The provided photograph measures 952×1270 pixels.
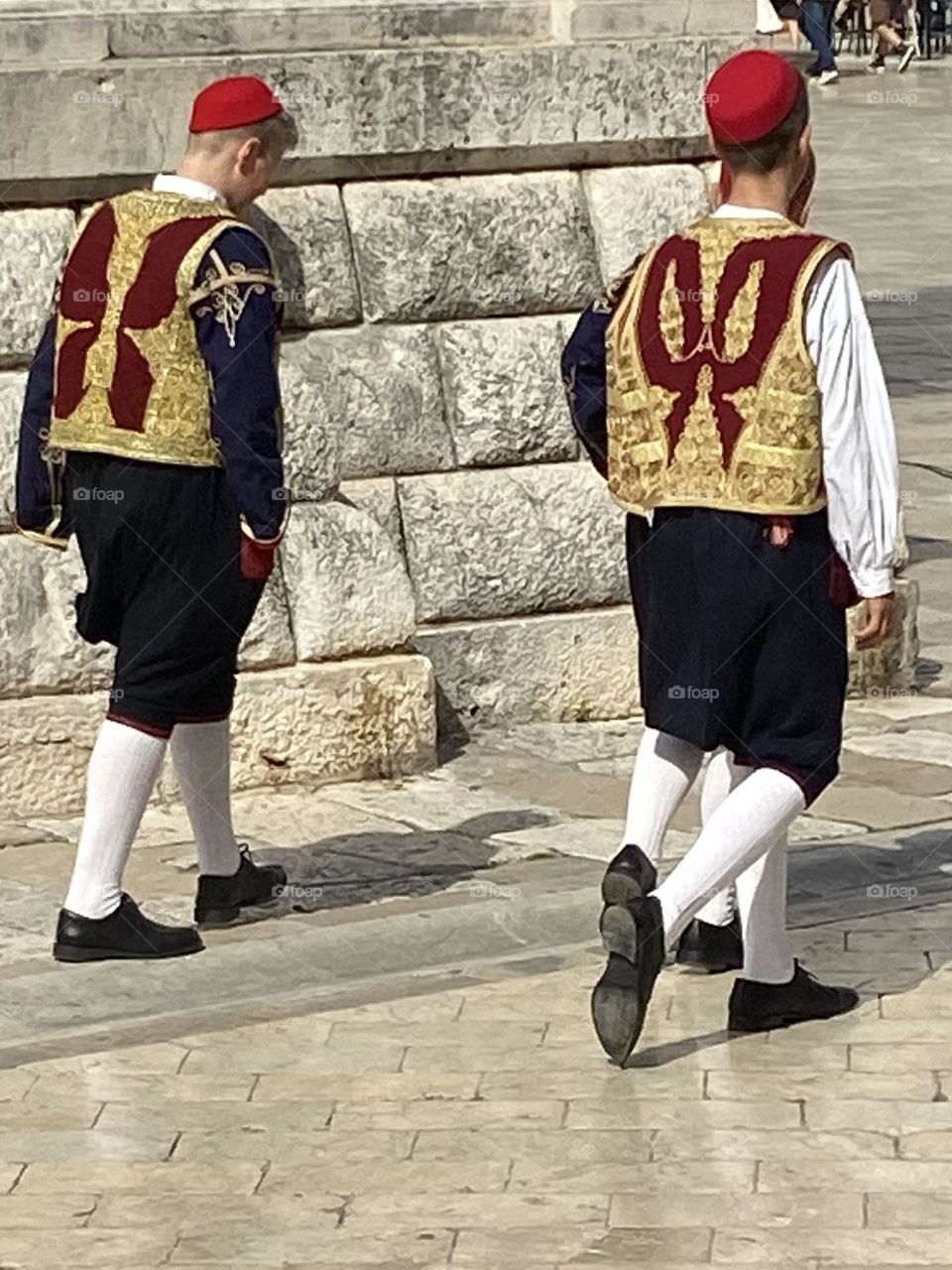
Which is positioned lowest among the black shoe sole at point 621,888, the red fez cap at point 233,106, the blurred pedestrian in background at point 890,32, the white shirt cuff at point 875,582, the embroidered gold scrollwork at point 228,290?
the blurred pedestrian in background at point 890,32

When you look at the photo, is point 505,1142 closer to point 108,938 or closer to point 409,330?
point 108,938

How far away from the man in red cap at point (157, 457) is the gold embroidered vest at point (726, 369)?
82 cm

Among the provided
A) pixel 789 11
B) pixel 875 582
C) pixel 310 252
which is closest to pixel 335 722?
pixel 310 252

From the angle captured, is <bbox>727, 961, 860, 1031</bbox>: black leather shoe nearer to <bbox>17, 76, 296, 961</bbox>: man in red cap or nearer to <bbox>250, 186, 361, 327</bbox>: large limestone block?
<bbox>17, 76, 296, 961</bbox>: man in red cap

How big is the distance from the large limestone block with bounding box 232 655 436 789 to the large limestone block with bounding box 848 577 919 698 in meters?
1.37

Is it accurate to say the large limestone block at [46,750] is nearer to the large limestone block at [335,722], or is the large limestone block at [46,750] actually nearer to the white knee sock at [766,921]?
the large limestone block at [335,722]

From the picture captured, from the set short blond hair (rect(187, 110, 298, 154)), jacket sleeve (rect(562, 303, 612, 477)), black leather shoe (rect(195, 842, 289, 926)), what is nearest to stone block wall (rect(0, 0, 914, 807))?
black leather shoe (rect(195, 842, 289, 926))

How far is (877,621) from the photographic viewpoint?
18.6ft

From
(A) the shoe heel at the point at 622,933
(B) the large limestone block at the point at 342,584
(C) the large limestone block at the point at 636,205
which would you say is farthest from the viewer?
(C) the large limestone block at the point at 636,205

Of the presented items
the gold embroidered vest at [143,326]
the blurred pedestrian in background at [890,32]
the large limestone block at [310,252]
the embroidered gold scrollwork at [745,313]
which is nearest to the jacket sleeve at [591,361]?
the embroidered gold scrollwork at [745,313]

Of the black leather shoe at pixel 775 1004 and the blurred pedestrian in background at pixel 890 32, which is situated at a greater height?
the black leather shoe at pixel 775 1004

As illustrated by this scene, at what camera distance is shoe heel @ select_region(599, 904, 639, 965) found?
18.1 feet

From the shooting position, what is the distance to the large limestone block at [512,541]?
8.23 metres

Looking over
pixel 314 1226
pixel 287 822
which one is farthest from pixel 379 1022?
pixel 287 822
